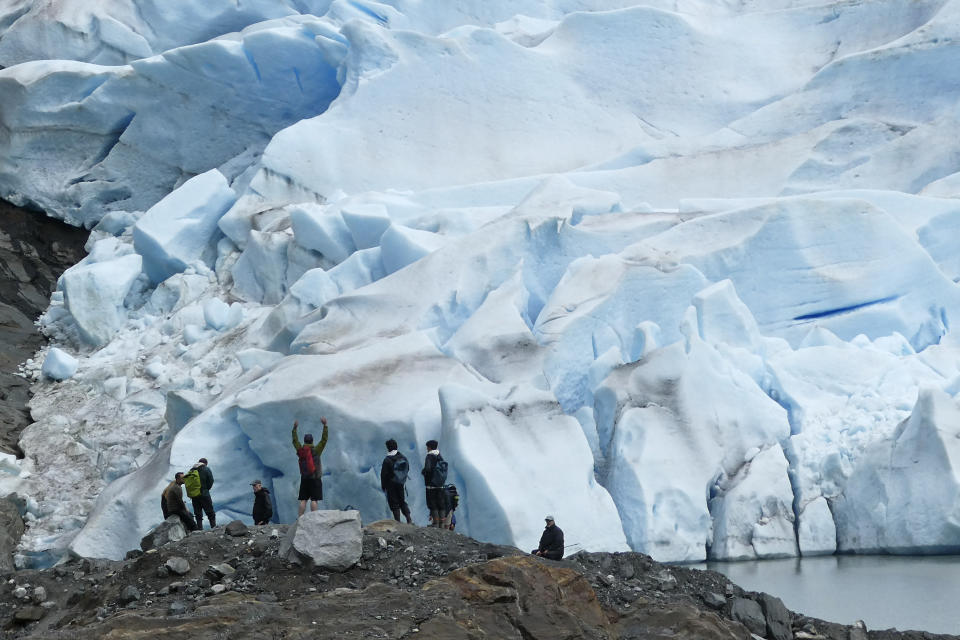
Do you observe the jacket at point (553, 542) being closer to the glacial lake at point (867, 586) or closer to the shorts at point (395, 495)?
the shorts at point (395, 495)

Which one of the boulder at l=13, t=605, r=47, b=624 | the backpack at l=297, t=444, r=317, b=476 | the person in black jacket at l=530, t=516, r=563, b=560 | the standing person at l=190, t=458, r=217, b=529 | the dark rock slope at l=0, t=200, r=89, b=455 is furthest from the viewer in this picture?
the dark rock slope at l=0, t=200, r=89, b=455

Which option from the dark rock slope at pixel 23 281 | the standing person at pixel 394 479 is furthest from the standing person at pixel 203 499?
the dark rock slope at pixel 23 281

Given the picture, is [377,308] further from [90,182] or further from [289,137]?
[90,182]

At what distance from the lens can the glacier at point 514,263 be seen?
28.2 feet

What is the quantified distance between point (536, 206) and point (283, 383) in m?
3.17

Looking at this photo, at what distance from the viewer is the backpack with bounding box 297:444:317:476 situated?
694 centimetres

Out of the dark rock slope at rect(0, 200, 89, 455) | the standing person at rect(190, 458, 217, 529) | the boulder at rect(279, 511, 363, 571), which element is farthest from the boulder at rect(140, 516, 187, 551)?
the dark rock slope at rect(0, 200, 89, 455)

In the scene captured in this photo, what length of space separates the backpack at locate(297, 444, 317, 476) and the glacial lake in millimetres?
2782

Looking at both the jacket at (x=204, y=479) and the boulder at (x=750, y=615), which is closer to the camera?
the boulder at (x=750, y=615)

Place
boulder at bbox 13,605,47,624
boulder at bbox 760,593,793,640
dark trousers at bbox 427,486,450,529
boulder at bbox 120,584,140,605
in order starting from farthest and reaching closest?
dark trousers at bbox 427,486,450,529
boulder at bbox 13,605,47,624
boulder at bbox 760,593,793,640
boulder at bbox 120,584,140,605

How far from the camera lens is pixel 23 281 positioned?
13945 mm

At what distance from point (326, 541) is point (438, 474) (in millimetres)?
1951

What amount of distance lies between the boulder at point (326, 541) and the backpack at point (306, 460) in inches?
62.7

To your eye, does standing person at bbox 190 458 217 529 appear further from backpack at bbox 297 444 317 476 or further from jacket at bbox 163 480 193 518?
backpack at bbox 297 444 317 476
